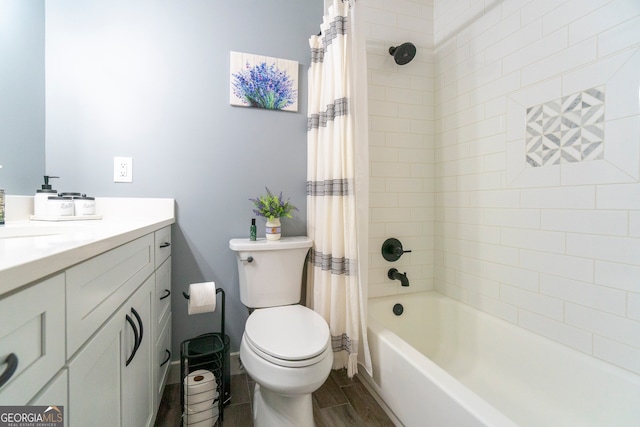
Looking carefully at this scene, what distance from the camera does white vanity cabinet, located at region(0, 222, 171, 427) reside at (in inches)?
14.1

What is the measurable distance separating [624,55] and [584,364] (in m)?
1.18

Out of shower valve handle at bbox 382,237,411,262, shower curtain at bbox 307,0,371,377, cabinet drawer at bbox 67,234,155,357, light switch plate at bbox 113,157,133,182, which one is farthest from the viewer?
shower valve handle at bbox 382,237,411,262

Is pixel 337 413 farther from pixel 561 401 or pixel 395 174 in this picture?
pixel 395 174

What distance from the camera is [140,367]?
35.6 inches

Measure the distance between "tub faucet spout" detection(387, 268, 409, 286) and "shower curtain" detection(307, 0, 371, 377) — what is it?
0.43 meters

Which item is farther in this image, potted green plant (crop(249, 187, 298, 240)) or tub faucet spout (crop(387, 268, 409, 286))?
tub faucet spout (crop(387, 268, 409, 286))

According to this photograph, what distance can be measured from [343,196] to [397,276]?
72 centimetres

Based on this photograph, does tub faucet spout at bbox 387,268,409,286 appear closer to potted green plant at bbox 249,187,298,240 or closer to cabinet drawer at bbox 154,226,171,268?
potted green plant at bbox 249,187,298,240

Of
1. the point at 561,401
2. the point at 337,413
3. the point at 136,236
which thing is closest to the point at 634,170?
the point at 561,401

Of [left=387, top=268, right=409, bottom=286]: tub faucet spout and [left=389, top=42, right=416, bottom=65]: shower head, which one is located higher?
[left=389, top=42, right=416, bottom=65]: shower head

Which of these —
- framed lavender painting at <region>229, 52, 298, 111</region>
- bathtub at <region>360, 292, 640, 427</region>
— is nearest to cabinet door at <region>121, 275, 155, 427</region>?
bathtub at <region>360, 292, 640, 427</region>

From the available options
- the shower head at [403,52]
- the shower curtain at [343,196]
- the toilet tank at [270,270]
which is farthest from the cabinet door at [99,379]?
the shower head at [403,52]

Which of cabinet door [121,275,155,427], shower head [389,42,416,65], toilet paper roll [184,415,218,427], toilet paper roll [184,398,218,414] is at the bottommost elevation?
toilet paper roll [184,415,218,427]

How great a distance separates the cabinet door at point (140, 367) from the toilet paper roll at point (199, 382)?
14 centimetres
